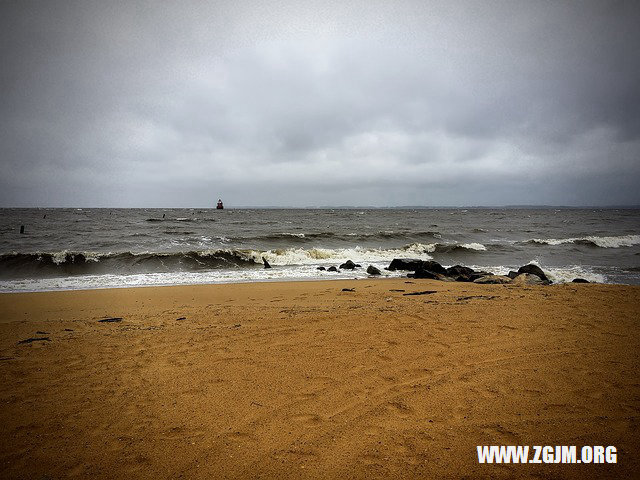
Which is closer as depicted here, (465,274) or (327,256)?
(465,274)

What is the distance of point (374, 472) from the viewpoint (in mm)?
2678

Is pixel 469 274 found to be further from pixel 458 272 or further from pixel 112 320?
pixel 112 320

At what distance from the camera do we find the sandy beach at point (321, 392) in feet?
9.42

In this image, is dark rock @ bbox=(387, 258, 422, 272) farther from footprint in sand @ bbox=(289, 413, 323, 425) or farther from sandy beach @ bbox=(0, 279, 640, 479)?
footprint in sand @ bbox=(289, 413, 323, 425)

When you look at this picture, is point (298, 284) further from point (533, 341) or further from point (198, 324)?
point (533, 341)

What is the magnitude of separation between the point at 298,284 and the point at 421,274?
583 centimetres

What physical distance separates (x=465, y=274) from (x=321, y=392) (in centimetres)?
1212

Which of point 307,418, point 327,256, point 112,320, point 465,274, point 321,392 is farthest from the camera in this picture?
point 327,256

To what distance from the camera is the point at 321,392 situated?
3.90 m

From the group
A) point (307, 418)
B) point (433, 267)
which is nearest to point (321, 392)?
point (307, 418)

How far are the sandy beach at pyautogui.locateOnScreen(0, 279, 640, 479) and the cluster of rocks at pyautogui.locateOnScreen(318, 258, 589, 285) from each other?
14.2 feet

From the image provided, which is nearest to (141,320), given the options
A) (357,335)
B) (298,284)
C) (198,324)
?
(198,324)

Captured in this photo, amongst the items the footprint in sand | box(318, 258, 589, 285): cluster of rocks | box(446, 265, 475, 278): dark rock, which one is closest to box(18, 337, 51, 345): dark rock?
the footprint in sand

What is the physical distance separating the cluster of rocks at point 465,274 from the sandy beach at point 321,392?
4.33 metres
